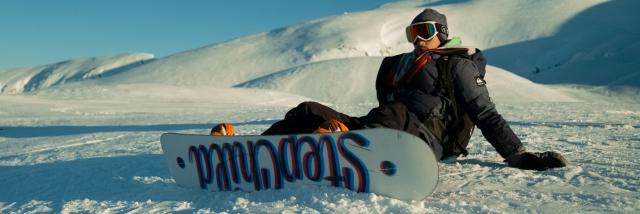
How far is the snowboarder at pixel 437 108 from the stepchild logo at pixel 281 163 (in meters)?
0.33

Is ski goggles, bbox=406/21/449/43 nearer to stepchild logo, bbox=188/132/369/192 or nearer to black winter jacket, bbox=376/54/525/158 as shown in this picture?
black winter jacket, bbox=376/54/525/158

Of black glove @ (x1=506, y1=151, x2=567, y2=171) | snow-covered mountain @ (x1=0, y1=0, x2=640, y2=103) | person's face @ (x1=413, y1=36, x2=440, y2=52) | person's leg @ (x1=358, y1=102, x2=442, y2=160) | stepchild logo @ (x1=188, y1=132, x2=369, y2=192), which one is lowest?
black glove @ (x1=506, y1=151, x2=567, y2=171)

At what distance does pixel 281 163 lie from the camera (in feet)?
9.90

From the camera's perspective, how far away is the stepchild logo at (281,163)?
111 inches

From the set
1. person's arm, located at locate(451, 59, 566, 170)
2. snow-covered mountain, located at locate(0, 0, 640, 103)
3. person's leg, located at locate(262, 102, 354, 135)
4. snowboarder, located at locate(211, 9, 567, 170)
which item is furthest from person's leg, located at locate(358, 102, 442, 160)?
snow-covered mountain, located at locate(0, 0, 640, 103)

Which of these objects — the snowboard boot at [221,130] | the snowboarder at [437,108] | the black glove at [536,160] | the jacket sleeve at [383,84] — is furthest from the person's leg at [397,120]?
the snowboard boot at [221,130]

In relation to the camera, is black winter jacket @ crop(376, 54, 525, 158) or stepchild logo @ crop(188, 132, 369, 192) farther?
black winter jacket @ crop(376, 54, 525, 158)

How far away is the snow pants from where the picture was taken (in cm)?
320

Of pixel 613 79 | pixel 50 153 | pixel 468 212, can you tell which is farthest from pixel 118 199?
pixel 613 79

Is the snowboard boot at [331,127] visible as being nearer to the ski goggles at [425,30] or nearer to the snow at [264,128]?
the snow at [264,128]

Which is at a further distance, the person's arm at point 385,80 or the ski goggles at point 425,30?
the person's arm at point 385,80

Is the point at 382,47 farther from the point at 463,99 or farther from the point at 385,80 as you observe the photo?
the point at 463,99

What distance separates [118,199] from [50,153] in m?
3.20

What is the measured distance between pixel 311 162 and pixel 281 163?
191 mm
